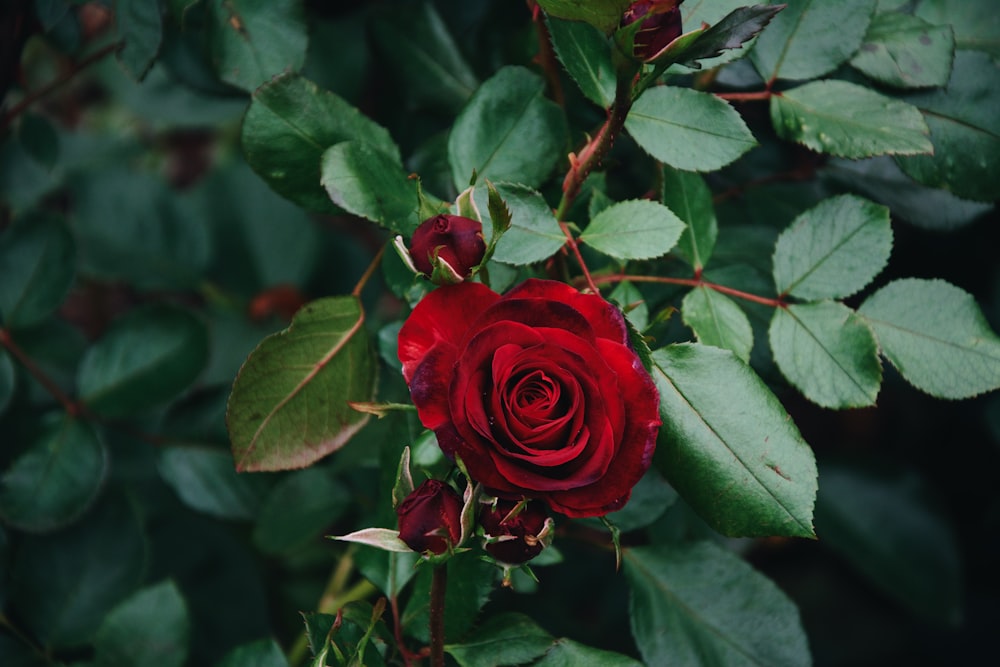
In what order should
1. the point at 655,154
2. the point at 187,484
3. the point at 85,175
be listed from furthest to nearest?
the point at 85,175
the point at 187,484
the point at 655,154

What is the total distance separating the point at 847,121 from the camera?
61cm

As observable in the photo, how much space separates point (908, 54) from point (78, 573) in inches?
41.4

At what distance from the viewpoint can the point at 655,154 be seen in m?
0.57

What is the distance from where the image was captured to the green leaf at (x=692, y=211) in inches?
24.8

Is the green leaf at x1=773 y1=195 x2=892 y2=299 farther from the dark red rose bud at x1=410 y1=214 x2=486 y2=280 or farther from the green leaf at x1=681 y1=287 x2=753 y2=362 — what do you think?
the dark red rose bud at x1=410 y1=214 x2=486 y2=280

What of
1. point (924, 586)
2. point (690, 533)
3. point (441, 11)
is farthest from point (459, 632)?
point (924, 586)

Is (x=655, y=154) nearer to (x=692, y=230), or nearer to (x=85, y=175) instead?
(x=692, y=230)

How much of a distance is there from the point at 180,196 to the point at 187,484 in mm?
623

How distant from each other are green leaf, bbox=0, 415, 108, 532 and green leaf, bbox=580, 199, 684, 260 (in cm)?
65

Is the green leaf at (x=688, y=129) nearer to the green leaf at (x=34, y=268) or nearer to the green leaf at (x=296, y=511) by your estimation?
the green leaf at (x=296, y=511)

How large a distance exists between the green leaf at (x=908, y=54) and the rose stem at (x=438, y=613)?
0.55 m

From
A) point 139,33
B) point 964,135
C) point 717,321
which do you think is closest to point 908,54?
point 964,135

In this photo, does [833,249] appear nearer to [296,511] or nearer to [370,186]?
[370,186]

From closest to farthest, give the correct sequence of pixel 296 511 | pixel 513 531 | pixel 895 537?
pixel 513 531 < pixel 296 511 < pixel 895 537
